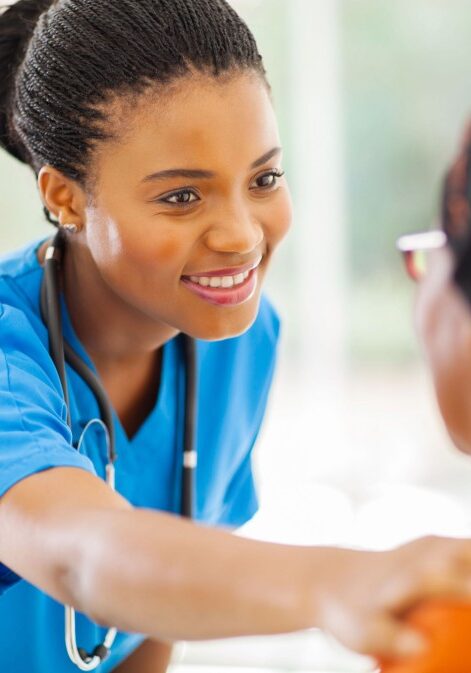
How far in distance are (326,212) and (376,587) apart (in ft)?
9.32

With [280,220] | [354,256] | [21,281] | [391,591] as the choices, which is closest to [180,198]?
[280,220]

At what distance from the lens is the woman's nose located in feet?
3.51

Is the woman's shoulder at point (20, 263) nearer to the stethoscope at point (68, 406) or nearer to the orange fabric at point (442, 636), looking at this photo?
the stethoscope at point (68, 406)

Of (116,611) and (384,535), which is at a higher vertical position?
(116,611)

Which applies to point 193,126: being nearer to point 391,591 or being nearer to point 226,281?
point 226,281

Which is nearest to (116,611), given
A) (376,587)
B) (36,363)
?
(376,587)

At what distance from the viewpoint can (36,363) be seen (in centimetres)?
108

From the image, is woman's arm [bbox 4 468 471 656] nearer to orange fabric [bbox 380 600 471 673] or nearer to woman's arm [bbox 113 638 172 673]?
orange fabric [bbox 380 600 471 673]

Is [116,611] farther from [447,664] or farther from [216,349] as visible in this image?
[216,349]

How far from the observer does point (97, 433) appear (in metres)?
1.24

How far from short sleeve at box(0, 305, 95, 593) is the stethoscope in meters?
0.04

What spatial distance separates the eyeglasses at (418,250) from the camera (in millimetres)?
644

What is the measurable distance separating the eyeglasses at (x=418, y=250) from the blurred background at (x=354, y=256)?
96.5 inches

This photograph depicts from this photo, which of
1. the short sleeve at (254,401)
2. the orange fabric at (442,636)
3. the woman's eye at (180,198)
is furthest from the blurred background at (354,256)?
the orange fabric at (442,636)
